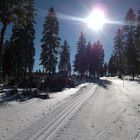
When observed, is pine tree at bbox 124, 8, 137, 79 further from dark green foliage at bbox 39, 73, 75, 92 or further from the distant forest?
dark green foliage at bbox 39, 73, 75, 92

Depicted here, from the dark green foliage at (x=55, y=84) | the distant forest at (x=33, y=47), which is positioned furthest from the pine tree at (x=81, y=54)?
the dark green foliage at (x=55, y=84)

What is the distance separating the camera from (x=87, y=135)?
1036cm

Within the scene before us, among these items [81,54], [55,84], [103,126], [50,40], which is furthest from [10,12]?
[81,54]

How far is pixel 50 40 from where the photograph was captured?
55062 mm

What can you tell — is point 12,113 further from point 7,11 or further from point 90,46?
point 90,46

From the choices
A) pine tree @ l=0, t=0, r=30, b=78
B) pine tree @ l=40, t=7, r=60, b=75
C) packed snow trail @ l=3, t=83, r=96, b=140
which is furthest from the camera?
pine tree @ l=40, t=7, r=60, b=75

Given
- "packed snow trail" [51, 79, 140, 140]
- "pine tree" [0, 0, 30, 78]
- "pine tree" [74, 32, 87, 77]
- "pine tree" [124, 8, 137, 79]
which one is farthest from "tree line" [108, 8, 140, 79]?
"packed snow trail" [51, 79, 140, 140]

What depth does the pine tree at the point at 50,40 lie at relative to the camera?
5500 centimetres

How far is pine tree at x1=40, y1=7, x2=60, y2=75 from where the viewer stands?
55000mm

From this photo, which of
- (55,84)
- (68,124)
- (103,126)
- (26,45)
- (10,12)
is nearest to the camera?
(103,126)

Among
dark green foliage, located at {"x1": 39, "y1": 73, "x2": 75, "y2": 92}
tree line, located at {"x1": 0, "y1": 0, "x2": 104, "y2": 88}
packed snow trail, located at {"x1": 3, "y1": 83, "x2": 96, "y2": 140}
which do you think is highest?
tree line, located at {"x1": 0, "y1": 0, "x2": 104, "y2": 88}

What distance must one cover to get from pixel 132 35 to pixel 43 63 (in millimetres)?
21873

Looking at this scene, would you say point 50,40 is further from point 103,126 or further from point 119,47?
point 103,126

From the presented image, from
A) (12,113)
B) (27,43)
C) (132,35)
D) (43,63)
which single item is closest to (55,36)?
(43,63)
